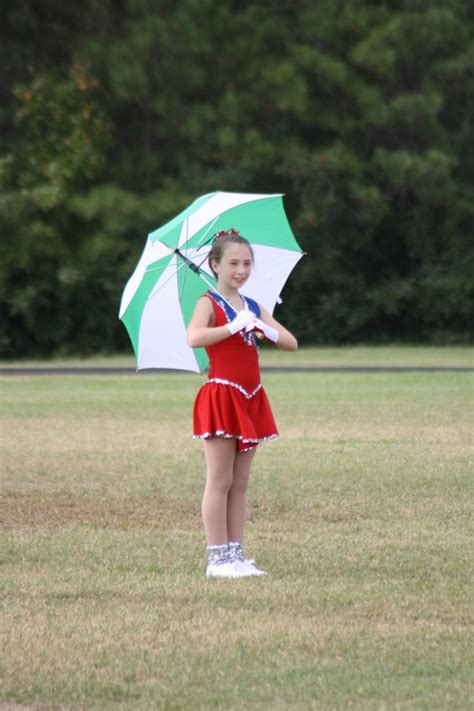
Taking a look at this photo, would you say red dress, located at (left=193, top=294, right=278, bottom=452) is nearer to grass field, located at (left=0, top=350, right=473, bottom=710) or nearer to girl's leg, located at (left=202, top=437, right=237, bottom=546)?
girl's leg, located at (left=202, top=437, right=237, bottom=546)

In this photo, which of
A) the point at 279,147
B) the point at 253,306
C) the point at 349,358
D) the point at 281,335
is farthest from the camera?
the point at 279,147

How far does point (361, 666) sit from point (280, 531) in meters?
3.47

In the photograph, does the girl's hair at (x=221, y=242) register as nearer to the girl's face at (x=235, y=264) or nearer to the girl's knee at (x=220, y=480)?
the girl's face at (x=235, y=264)

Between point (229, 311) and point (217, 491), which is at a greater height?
point (229, 311)

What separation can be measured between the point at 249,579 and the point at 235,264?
1.57 meters

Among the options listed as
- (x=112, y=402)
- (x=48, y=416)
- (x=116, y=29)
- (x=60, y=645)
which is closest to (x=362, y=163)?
(x=116, y=29)

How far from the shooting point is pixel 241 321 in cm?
696

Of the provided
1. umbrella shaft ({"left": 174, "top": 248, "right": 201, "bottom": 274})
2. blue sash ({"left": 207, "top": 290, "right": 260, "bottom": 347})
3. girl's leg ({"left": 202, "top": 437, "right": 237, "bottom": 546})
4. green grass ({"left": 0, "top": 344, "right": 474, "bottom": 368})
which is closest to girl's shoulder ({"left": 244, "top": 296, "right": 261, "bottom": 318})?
blue sash ({"left": 207, "top": 290, "right": 260, "bottom": 347})

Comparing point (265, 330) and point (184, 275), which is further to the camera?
point (184, 275)

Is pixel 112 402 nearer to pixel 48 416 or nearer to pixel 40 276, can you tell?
pixel 48 416

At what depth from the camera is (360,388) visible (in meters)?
21.6

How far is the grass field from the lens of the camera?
16.6ft

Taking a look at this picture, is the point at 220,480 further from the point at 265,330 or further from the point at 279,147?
the point at 279,147

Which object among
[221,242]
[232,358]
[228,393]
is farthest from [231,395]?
[221,242]
